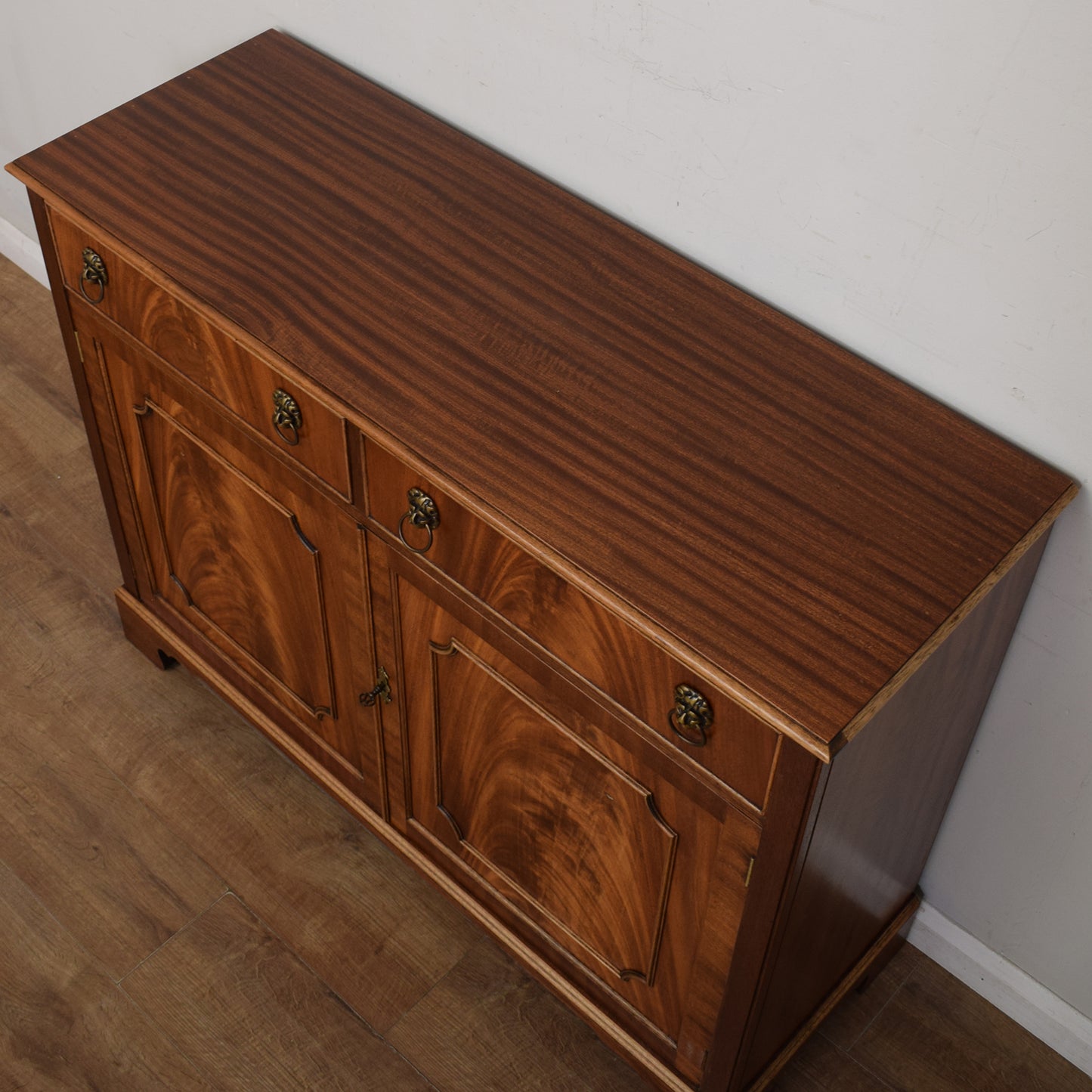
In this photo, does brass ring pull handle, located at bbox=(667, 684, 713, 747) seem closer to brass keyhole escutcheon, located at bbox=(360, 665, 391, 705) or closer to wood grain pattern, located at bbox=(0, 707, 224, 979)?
brass keyhole escutcheon, located at bbox=(360, 665, 391, 705)

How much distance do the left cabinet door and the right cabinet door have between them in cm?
9

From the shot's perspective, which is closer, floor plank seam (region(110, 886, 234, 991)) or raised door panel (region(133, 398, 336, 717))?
raised door panel (region(133, 398, 336, 717))

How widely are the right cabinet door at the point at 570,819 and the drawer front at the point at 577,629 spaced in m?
0.03

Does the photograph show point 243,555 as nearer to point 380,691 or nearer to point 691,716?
point 380,691

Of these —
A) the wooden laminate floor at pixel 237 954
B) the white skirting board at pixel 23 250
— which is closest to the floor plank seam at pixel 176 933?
the wooden laminate floor at pixel 237 954

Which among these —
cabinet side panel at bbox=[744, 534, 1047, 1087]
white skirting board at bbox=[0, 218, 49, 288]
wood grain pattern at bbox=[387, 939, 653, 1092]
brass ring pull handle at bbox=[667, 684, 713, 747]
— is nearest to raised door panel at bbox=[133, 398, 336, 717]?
wood grain pattern at bbox=[387, 939, 653, 1092]

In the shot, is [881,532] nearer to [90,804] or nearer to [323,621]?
[323,621]

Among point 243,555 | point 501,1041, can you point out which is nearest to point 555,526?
point 243,555

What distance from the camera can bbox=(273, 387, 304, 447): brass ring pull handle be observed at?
1.31m

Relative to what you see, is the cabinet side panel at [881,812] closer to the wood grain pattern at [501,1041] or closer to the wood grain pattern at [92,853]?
the wood grain pattern at [501,1041]

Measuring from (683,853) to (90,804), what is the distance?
3.10ft

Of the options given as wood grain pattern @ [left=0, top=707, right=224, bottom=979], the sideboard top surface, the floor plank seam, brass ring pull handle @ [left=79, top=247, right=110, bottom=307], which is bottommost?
the floor plank seam

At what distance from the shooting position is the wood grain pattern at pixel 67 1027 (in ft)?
5.18

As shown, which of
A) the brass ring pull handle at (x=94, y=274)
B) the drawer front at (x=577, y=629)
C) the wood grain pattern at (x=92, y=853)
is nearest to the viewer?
the drawer front at (x=577, y=629)
